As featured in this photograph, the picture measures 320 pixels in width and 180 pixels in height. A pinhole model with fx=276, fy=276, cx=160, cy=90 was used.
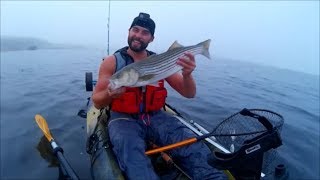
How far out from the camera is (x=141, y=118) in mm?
5363

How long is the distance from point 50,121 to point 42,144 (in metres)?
1.95

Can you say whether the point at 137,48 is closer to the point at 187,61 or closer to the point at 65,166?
the point at 187,61

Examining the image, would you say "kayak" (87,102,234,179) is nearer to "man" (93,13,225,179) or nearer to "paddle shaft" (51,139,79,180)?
"man" (93,13,225,179)

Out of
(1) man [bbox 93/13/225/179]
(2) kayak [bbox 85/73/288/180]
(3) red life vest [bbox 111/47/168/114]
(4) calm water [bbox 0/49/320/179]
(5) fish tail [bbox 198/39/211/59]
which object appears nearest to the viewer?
(2) kayak [bbox 85/73/288/180]

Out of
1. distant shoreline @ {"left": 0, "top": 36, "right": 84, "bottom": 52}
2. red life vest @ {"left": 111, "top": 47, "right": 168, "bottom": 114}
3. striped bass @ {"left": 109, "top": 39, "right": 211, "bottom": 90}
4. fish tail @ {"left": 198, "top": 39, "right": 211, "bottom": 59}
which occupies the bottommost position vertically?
distant shoreline @ {"left": 0, "top": 36, "right": 84, "bottom": 52}

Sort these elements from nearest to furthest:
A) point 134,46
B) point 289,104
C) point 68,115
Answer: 1. point 134,46
2. point 68,115
3. point 289,104

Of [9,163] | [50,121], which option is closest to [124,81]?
[9,163]

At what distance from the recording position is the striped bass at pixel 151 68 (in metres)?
4.04

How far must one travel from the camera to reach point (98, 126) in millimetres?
5758

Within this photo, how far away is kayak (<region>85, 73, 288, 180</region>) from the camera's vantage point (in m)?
3.69

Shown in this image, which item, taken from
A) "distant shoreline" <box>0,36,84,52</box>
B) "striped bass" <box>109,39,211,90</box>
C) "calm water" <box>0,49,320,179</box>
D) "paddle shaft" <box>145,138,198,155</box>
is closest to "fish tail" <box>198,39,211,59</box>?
"striped bass" <box>109,39,211,90</box>

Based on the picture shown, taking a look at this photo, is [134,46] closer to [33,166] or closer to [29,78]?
[33,166]

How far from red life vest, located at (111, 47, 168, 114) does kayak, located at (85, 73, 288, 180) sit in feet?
2.05

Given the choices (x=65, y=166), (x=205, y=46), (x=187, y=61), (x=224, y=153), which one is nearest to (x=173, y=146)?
(x=224, y=153)
